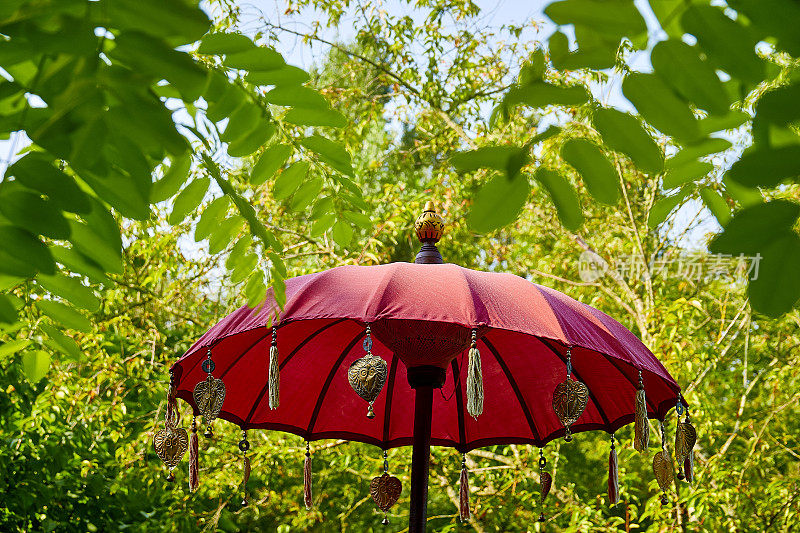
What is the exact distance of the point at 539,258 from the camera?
6336 mm

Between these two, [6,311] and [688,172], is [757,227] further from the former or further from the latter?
[6,311]

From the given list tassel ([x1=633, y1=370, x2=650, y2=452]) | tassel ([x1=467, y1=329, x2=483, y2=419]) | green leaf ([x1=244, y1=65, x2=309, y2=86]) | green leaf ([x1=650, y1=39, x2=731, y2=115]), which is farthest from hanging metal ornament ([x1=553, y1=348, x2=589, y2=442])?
green leaf ([x1=650, y1=39, x2=731, y2=115])

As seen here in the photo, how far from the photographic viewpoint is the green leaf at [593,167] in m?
0.88

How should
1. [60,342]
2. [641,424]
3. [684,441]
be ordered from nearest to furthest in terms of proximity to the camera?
[60,342] < [641,424] < [684,441]

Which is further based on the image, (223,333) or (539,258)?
(539,258)

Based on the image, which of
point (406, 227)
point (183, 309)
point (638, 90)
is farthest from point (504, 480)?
point (638, 90)

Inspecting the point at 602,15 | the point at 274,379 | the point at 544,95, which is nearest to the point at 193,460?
the point at 274,379

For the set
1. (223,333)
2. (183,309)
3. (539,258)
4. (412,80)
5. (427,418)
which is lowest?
(427,418)

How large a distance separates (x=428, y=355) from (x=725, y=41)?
1603mm

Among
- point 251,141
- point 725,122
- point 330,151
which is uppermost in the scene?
point 330,151

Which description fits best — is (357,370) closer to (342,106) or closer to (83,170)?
(83,170)

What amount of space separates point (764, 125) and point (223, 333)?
4.85 feet

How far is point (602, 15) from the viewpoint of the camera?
748 mm

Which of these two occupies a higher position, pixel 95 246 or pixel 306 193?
pixel 306 193
